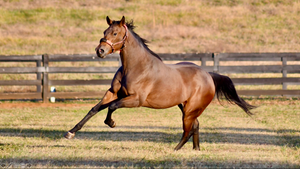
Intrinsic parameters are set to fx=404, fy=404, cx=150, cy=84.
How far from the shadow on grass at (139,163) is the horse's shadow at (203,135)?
6.06ft

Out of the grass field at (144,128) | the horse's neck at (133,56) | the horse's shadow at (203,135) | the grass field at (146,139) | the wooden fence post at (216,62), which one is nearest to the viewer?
the grass field at (146,139)

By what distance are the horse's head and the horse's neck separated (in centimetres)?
13

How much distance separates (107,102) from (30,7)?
117ft

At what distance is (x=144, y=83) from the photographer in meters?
5.89

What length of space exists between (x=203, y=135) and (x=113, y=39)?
3.13m

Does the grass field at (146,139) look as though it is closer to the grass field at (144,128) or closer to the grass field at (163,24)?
the grass field at (144,128)

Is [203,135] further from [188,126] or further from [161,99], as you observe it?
[161,99]

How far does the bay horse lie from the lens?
5.70m

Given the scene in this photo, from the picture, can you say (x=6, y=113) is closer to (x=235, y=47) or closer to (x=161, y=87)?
(x=161, y=87)

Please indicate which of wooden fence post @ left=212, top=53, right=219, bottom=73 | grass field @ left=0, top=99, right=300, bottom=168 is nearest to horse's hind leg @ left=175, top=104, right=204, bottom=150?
grass field @ left=0, top=99, right=300, bottom=168

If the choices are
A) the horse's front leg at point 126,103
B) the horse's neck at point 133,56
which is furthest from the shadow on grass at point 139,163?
the horse's neck at point 133,56

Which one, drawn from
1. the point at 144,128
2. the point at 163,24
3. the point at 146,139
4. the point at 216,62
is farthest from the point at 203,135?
the point at 163,24

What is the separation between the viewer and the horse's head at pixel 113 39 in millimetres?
5540

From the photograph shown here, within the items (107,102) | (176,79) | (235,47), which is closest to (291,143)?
(176,79)
